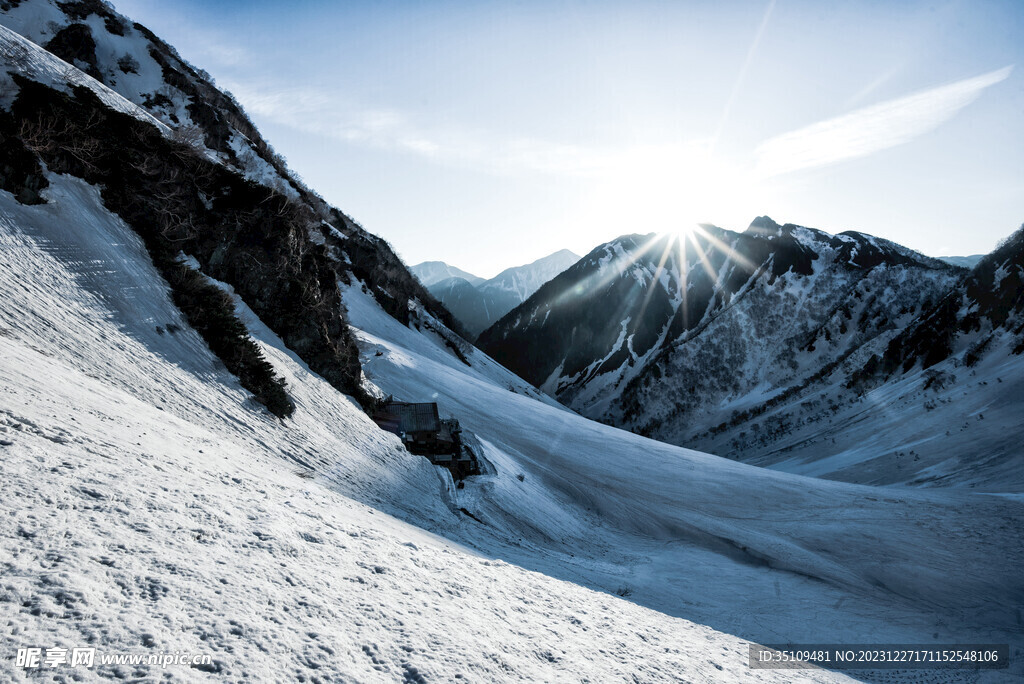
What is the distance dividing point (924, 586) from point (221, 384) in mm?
24142

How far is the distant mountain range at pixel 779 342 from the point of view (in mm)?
35469

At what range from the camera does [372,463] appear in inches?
579

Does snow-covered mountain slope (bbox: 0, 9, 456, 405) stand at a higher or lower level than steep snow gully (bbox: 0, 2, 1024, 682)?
higher

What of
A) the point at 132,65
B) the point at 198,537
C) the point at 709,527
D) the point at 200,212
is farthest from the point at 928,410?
the point at 132,65

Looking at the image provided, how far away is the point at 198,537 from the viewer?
598cm

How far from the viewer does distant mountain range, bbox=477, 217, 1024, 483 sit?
35469 millimetres

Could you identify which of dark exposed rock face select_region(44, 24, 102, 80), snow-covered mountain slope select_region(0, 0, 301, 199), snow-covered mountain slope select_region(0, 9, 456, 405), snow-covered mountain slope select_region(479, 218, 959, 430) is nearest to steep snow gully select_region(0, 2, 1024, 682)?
snow-covered mountain slope select_region(0, 9, 456, 405)

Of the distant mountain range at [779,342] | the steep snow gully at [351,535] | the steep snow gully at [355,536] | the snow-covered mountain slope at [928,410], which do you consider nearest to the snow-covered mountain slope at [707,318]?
the distant mountain range at [779,342]

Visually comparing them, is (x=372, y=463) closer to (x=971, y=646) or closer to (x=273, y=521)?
(x=273, y=521)

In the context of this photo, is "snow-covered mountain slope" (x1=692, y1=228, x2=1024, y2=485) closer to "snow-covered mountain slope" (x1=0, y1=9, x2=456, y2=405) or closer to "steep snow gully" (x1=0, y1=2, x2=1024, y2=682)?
"steep snow gully" (x1=0, y1=2, x2=1024, y2=682)

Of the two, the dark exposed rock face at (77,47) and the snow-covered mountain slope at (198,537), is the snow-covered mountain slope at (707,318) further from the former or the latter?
the dark exposed rock face at (77,47)

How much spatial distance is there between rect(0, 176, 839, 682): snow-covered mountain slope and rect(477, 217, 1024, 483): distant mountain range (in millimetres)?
28867

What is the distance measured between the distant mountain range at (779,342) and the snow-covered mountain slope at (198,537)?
28.9 meters

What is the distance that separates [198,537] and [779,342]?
274 feet
